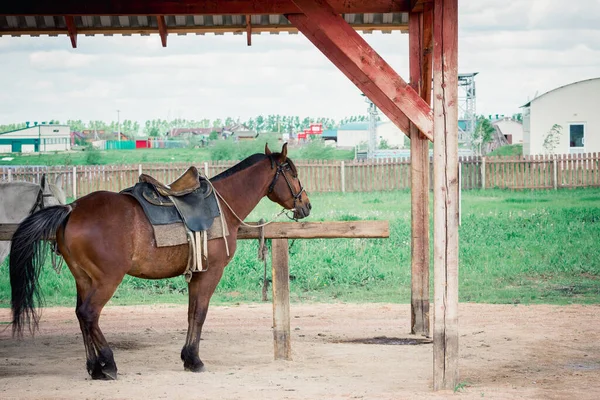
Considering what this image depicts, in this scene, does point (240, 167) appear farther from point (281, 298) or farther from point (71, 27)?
point (71, 27)

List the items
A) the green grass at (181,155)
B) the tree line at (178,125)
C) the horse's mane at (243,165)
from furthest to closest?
the tree line at (178,125), the green grass at (181,155), the horse's mane at (243,165)

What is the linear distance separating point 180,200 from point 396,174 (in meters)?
19.7

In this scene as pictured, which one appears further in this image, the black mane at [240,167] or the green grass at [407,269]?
the green grass at [407,269]

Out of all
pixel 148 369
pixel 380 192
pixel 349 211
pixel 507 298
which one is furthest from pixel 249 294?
pixel 380 192

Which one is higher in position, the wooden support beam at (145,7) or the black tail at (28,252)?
the wooden support beam at (145,7)

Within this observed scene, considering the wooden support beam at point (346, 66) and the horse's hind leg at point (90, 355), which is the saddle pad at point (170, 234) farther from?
the wooden support beam at point (346, 66)

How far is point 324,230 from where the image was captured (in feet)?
27.3

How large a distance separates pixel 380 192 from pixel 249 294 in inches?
535

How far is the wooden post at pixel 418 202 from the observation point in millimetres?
9633

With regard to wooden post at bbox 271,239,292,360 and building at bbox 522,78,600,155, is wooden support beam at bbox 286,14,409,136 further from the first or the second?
building at bbox 522,78,600,155

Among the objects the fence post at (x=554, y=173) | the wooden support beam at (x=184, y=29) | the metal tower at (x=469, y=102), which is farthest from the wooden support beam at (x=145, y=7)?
the metal tower at (x=469, y=102)

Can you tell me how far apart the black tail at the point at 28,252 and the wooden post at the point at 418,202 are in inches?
163

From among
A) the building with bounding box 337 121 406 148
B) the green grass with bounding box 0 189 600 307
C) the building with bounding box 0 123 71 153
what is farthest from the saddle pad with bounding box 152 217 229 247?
the building with bounding box 337 121 406 148

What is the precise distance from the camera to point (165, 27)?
10594mm
